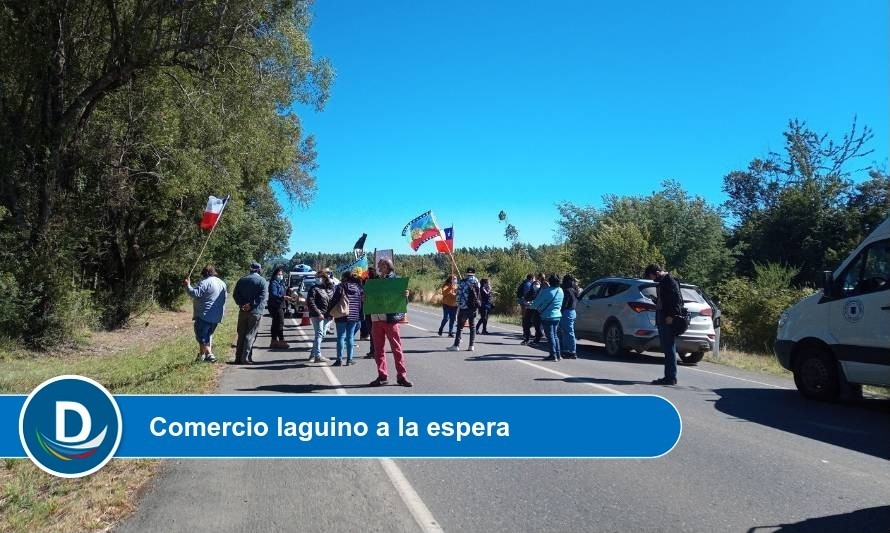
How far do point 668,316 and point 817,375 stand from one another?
2199 mm

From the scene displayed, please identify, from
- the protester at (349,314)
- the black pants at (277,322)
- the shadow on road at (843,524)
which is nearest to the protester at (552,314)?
the protester at (349,314)

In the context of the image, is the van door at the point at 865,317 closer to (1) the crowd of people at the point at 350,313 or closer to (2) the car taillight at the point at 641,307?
(1) the crowd of people at the point at 350,313

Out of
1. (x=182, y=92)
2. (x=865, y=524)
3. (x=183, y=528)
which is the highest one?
(x=182, y=92)

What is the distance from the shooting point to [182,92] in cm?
1537

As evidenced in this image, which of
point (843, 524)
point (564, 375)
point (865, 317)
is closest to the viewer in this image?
point (843, 524)

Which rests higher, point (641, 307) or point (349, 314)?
point (641, 307)

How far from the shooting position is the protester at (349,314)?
37.7ft

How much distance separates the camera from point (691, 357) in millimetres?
14242

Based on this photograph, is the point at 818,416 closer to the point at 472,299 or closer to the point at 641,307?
the point at 641,307

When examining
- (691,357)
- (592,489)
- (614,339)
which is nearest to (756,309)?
(691,357)

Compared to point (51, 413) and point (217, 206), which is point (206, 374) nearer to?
point (217, 206)

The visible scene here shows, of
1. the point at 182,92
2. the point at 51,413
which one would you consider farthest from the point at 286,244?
the point at 51,413

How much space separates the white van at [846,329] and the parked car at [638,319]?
3.55 m

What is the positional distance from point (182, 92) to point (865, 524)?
51.5 feet
